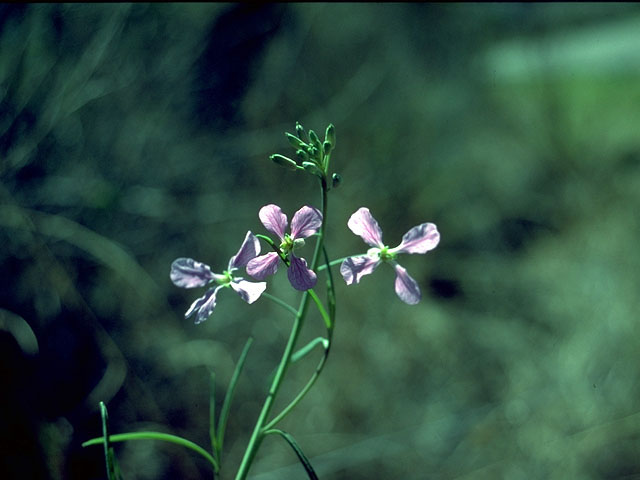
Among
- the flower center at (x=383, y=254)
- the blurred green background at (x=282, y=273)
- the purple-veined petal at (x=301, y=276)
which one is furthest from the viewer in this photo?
the blurred green background at (x=282, y=273)

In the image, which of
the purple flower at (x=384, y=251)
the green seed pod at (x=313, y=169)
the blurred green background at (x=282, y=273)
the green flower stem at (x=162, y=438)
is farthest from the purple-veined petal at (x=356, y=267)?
the blurred green background at (x=282, y=273)

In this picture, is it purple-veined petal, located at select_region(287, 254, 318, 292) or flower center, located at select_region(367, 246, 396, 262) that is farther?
flower center, located at select_region(367, 246, 396, 262)

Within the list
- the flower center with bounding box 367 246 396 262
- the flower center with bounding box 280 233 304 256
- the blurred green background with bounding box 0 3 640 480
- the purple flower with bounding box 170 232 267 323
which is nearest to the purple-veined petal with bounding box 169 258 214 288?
the purple flower with bounding box 170 232 267 323

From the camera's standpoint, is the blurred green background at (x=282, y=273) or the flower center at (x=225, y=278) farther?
the blurred green background at (x=282, y=273)

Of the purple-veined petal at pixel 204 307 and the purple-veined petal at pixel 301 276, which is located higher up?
the purple-veined petal at pixel 301 276

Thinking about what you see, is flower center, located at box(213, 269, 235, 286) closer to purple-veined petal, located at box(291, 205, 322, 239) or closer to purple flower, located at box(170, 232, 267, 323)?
purple flower, located at box(170, 232, 267, 323)

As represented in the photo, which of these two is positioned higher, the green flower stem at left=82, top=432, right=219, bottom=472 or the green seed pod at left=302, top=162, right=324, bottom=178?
the green seed pod at left=302, top=162, right=324, bottom=178

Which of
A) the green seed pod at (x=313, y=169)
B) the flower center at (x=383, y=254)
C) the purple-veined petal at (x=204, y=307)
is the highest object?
the green seed pod at (x=313, y=169)

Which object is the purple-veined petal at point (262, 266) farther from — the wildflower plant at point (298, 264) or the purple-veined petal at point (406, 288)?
the purple-veined petal at point (406, 288)

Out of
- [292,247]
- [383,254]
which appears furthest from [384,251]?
[292,247]
